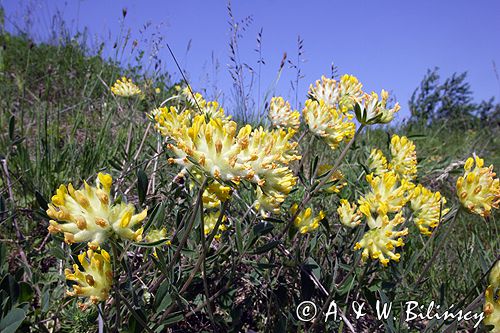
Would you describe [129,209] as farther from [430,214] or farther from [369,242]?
[430,214]

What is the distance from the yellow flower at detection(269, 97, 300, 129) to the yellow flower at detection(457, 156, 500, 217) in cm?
81

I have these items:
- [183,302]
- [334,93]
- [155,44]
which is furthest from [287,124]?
[155,44]

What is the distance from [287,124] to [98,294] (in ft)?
4.11

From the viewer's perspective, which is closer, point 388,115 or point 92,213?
point 92,213

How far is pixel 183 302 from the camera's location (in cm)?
129

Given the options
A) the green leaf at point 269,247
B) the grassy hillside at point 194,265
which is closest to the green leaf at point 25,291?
the grassy hillside at point 194,265

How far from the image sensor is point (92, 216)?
3.47ft

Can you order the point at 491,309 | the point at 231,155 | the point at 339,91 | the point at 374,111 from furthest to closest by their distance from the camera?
1. the point at 339,91
2. the point at 374,111
3. the point at 491,309
4. the point at 231,155

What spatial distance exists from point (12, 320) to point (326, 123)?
1.33 metres

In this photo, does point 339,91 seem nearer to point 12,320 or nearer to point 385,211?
point 385,211

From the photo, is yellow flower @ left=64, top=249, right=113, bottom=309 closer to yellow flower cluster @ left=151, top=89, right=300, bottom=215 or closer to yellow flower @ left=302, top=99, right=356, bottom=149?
yellow flower cluster @ left=151, top=89, right=300, bottom=215

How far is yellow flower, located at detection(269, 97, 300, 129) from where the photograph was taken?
205cm

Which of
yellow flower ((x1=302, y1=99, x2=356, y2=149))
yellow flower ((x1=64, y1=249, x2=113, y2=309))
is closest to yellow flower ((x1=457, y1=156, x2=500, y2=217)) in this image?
yellow flower ((x1=302, y1=99, x2=356, y2=149))

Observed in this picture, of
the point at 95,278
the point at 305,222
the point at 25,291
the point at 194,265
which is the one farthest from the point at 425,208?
the point at 25,291
